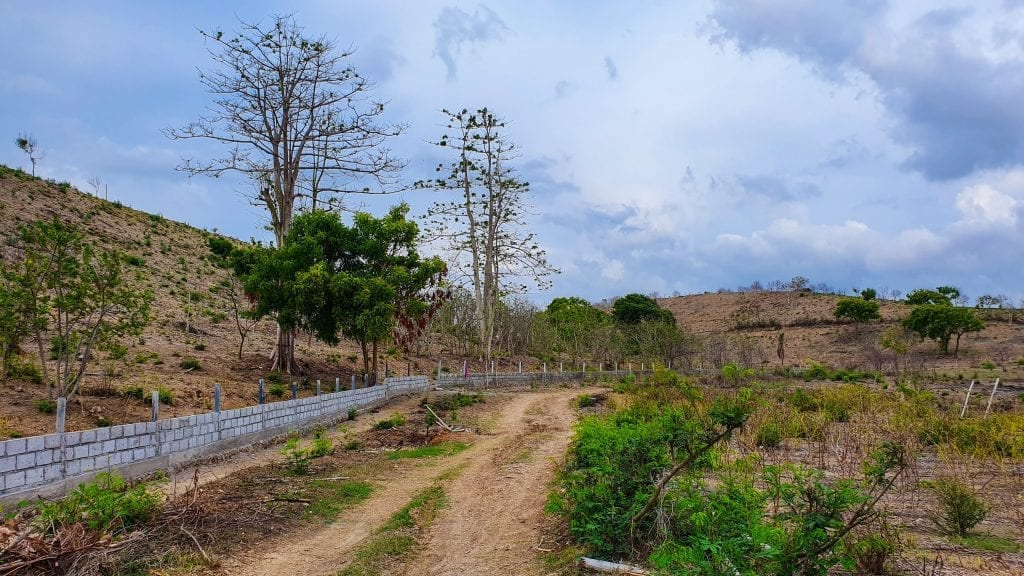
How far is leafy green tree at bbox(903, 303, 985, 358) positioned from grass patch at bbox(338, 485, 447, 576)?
157 feet

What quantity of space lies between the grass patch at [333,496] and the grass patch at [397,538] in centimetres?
79

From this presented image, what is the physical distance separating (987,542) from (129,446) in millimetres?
10808

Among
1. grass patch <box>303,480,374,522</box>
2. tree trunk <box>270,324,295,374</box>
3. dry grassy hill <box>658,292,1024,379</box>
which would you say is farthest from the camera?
dry grassy hill <box>658,292,1024,379</box>

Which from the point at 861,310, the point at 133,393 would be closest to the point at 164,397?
the point at 133,393

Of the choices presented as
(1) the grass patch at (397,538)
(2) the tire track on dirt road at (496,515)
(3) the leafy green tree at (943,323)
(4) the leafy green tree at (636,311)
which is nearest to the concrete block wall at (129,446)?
(1) the grass patch at (397,538)

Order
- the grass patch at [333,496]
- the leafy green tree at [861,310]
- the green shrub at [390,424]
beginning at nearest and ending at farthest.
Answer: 1. the grass patch at [333,496]
2. the green shrub at [390,424]
3. the leafy green tree at [861,310]

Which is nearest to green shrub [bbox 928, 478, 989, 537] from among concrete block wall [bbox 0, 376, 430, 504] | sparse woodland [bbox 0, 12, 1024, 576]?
sparse woodland [bbox 0, 12, 1024, 576]

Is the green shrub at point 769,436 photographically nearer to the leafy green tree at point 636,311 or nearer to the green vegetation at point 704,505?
the green vegetation at point 704,505

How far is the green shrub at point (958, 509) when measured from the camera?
648 centimetres

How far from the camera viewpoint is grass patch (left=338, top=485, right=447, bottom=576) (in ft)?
21.0

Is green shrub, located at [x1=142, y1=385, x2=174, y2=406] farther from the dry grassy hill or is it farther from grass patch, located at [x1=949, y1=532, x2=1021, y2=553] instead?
the dry grassy hill

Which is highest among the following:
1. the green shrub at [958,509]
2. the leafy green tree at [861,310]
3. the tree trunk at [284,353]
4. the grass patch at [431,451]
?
the leafy green tree at [861,310]

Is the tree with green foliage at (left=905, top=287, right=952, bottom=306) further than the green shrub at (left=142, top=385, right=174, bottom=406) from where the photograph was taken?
Yes

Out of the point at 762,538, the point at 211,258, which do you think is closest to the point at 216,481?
the point at 762,538
